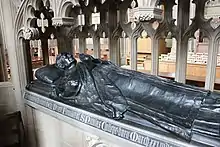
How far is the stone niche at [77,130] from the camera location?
0.94 metres

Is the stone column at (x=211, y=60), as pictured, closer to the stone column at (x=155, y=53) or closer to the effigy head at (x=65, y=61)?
the stone column at (x=155, y=53)

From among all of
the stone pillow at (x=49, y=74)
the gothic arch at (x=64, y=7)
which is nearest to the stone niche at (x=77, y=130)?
the stone pillow at (x=49, y=74)

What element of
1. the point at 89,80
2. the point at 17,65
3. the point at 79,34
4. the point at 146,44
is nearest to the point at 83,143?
the point at 89,80

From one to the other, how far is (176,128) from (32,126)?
1112mm

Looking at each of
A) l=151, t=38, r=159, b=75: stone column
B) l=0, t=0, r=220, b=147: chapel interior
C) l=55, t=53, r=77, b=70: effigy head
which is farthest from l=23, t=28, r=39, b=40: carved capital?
l=151, t=38, r=159, b=75: stone column

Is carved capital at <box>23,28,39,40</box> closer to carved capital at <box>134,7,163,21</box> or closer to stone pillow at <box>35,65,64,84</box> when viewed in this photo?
stone pillow at <box>35,65,64,84</box>

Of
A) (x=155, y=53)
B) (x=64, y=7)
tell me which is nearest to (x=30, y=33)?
(x=64, y=7)

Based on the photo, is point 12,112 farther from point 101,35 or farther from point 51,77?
point 101,35

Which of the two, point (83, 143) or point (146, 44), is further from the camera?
point (146, 44)

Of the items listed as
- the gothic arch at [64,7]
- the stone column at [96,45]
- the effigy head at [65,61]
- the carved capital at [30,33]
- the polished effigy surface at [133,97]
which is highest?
the gothic arch at [64,7]

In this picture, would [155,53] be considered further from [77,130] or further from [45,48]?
[45,48]

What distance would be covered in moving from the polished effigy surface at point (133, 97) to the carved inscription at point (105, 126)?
0.12ft

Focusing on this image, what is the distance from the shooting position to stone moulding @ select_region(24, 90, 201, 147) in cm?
90

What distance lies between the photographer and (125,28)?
183 centimetres
